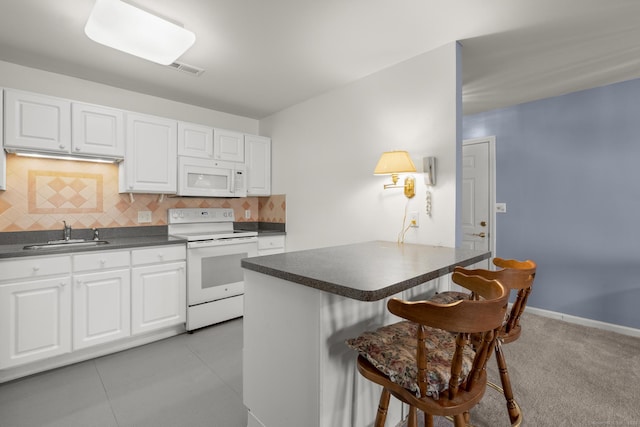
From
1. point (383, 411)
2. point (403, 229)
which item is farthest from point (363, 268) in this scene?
point (403, 229)

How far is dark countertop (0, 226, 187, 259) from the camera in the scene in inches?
86.4

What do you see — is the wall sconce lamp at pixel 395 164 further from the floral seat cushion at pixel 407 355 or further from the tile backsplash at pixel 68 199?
the tile backsplash at pixel 68 199

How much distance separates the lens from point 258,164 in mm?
3873

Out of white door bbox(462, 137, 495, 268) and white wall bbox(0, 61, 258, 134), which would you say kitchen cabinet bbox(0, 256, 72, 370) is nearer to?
white wall bbox(0, 61, 258, 134)

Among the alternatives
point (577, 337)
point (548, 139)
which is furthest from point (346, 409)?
point (548, 139)

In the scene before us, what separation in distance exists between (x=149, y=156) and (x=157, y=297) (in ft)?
4.46

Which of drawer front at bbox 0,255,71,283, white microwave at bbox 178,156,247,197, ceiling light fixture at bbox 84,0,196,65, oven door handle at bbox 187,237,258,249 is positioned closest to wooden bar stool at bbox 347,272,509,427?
ceiling light fixture at bbox 84,0,196,65

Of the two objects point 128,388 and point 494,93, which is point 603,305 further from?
point 128,388

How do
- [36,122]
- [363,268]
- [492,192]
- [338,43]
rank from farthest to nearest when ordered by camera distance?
[492,192] → [36,122] → [338,43] → [363,268]

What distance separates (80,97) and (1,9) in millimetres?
1058

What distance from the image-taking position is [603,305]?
120 inches

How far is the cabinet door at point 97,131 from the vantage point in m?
2.55

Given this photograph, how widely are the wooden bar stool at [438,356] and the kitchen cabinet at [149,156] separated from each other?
2645 mm

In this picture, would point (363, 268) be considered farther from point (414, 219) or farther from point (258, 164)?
point (258, 164)
